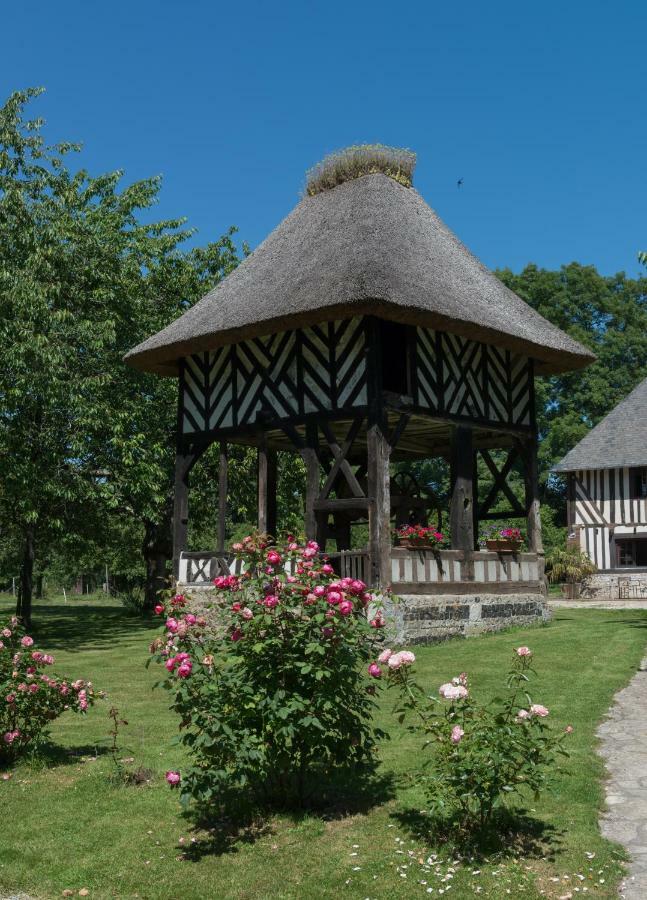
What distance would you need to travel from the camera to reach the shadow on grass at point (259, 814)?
5547mm

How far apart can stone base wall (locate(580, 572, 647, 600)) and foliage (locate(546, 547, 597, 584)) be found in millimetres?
580

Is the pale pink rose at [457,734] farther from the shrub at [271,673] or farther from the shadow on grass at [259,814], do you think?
the shadow on grass at [259,814]

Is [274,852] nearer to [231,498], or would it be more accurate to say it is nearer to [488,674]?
[488,674]

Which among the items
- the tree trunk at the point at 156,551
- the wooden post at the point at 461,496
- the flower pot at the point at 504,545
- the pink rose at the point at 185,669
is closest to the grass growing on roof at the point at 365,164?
the wooden post at the point at 461,496

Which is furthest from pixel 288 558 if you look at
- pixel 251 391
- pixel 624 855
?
pixel 251 391

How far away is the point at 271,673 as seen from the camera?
5645 mm

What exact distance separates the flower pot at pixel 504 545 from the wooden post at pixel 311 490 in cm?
374

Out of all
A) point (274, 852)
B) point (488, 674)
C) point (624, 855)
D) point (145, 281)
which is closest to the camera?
point (624, 855)

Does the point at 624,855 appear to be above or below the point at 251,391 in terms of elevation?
below

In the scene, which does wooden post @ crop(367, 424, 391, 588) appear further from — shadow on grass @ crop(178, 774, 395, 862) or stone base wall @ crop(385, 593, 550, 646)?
shadow on grass @ crop(178, 774, 395, 862)

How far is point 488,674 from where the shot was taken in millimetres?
11023

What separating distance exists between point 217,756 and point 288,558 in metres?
1.32

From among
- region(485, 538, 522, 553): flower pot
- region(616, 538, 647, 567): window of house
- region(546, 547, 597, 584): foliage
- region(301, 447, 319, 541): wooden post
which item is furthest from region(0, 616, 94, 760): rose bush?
region(616, 538, 647, 567): window of house

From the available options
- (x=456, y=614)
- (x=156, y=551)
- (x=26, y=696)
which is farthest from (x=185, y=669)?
(x=156, y=551)
